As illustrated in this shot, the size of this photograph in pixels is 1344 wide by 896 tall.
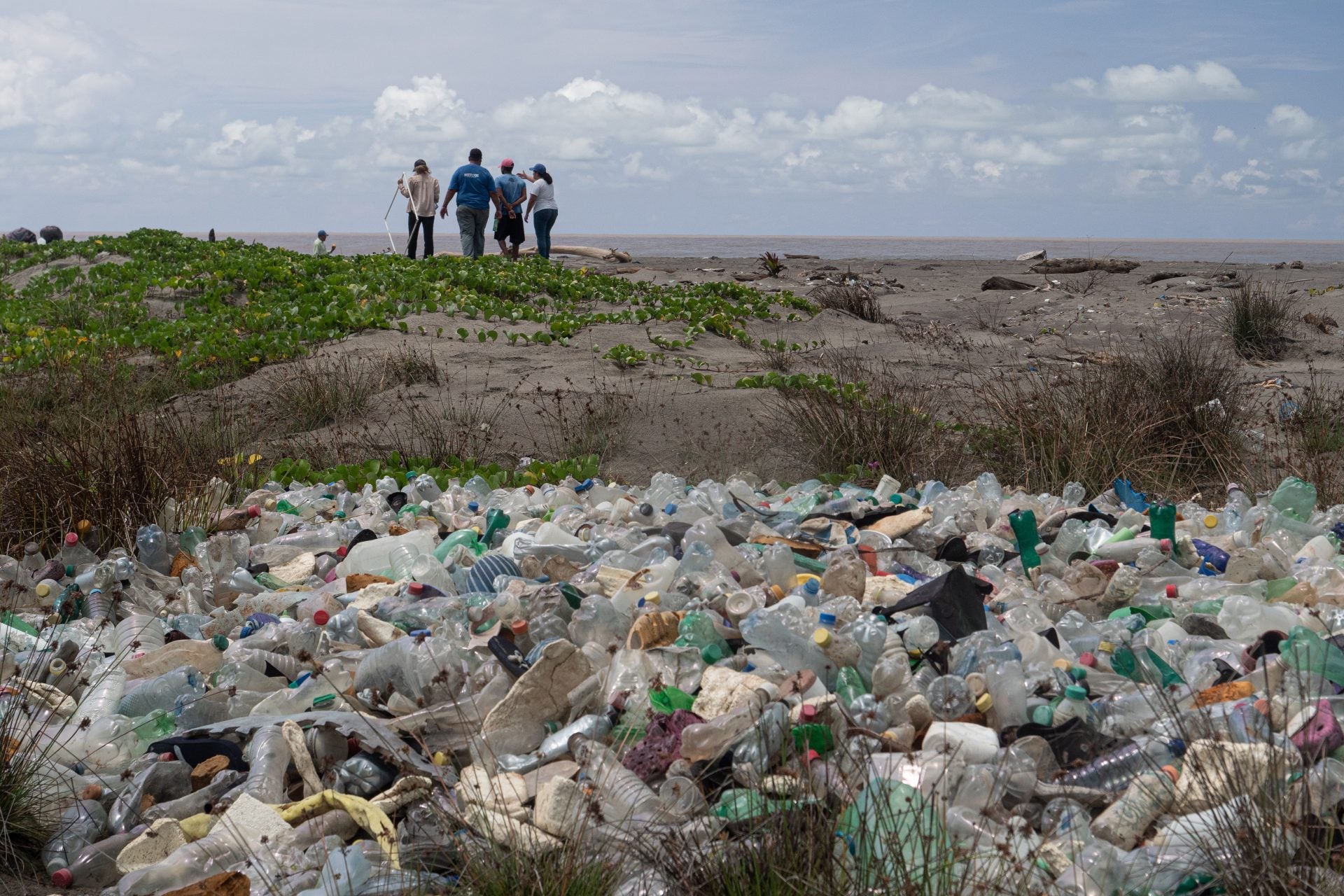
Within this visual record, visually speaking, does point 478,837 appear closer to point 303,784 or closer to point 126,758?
point 303,784

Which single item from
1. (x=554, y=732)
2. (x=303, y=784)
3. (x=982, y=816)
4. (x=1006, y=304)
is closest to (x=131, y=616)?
(x=303, y=784)

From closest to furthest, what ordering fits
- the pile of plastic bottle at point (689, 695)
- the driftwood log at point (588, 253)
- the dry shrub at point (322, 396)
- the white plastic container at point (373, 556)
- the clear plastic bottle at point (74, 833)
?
the pile of plastic bottle at point (689, 695) → the clear plastic bottle at point (74, 833) → the white plastic container at point (373, 556) → the dry shrub at point (322, 396) → the driftwood log at point (588, 253)

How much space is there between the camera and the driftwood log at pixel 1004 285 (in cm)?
1716

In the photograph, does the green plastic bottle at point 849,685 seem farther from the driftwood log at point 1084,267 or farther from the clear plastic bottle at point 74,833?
the driftwood log at point 1084,267

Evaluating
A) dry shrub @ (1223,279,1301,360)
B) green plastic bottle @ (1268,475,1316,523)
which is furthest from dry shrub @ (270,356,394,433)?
dry shrub @ (1223,279,1301,360)

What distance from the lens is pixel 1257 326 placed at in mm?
11555

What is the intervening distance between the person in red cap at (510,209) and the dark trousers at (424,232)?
105cm

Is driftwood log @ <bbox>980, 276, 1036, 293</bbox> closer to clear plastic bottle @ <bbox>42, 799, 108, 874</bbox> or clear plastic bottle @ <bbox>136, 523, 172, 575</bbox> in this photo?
clear plastic bottle @ <bbox>136, 523, 172, 575</bbox>

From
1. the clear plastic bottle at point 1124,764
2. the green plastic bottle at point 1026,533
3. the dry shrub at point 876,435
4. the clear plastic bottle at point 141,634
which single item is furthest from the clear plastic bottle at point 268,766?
the dry shrub at point 876,435

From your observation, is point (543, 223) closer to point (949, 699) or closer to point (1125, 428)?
point (1125, 428)

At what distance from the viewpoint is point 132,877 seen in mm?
2363

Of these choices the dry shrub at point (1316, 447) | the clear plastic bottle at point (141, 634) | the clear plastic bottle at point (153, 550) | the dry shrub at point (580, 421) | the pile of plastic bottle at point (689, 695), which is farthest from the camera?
the dry shrub at point (580, 421)

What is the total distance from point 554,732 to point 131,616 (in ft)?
6.26

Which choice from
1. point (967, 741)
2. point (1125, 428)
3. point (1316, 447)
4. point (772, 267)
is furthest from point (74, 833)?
point (772, 267)
